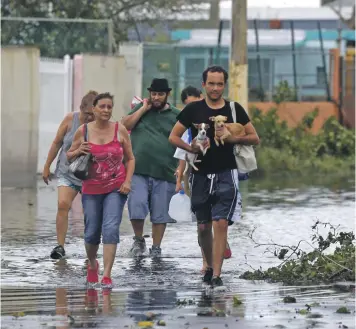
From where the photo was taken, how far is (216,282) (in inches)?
415

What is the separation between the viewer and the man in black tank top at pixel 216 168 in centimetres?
1077

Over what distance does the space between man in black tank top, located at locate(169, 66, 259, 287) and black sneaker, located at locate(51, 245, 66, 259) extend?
6.70 feet

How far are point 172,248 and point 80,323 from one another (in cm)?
495

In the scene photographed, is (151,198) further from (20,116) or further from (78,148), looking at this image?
(20,116)

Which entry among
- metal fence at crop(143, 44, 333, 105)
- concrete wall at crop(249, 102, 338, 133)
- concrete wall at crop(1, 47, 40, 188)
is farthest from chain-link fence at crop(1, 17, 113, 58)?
concrete wall at crop(249, 102, 338, 133)

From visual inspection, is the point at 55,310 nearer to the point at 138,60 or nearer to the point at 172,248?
the point at 172,248

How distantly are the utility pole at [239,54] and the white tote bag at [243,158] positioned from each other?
1489cm

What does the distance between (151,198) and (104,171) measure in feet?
7.28

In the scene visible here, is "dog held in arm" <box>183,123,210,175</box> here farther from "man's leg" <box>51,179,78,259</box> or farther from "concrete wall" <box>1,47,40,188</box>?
"concrete wall" <box>1,47,40,188</box>

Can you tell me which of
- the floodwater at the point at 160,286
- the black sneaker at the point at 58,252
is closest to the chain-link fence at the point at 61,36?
the floodwater at the point at 160,286

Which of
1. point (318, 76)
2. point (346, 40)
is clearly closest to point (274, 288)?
point (318, 76)

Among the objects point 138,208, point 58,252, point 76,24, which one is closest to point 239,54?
point 76,24

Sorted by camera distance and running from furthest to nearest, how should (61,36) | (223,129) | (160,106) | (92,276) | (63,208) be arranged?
(61,36)
(63,208)
(160,106)
(92,276)
(223,129)

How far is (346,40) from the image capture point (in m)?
40.1
